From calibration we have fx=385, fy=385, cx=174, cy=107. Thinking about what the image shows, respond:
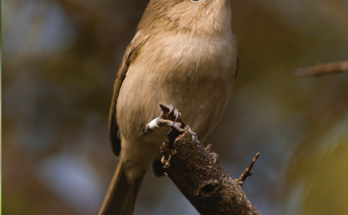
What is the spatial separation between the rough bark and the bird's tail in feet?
4.90

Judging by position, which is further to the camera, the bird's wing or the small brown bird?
the bird's wing

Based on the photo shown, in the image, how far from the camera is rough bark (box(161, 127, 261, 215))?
183cm

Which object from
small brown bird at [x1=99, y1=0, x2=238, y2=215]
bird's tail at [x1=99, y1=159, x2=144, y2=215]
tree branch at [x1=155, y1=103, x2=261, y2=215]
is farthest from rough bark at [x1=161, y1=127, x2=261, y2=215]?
bird's tail at [x1=99, y1=159, x2=144, y2=215]

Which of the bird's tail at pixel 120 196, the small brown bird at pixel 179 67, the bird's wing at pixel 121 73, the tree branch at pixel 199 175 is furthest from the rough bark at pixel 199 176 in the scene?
the bird's tail at pixel 120 196

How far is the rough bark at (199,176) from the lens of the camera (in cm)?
183

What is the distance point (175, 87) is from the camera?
7.95 ft

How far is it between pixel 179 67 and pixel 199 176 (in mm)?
777

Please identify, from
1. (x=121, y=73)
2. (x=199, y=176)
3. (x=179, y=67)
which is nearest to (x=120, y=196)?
(x=121, y=73)

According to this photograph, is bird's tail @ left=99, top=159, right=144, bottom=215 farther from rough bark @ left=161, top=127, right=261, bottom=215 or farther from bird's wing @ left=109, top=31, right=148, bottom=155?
rough bark @ left=161, top=127, right=261, bottom=215

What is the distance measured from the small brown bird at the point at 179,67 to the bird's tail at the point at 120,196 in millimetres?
587

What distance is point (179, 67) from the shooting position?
2.36m

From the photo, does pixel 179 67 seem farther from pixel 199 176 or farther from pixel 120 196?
pixel 120 196

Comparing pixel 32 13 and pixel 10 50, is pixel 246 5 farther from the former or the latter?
pixel 10 50

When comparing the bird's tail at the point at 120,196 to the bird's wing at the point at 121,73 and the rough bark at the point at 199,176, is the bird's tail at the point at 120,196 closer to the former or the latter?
the bird's wing at the point at 121,73
